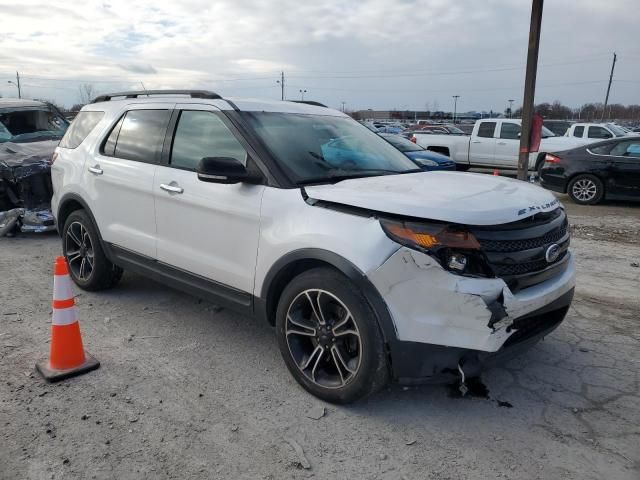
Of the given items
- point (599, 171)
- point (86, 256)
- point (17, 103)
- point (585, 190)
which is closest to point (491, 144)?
point (585, 190)

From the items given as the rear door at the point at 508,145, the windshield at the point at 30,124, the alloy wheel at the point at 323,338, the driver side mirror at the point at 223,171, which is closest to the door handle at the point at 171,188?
the driver side mirror at the point at 223,171

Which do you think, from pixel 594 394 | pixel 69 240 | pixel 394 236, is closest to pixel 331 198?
pixel 394 236

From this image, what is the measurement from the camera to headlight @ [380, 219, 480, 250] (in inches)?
108

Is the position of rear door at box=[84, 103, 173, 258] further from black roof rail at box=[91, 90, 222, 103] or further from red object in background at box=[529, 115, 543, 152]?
red object in background at box=[529, 115, 543, 152]

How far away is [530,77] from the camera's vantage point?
902cm

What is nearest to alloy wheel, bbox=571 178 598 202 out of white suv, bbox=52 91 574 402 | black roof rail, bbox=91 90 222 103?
white suv, bbox=52 91 574 402

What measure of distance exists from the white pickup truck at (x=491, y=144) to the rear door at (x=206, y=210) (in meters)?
13.5

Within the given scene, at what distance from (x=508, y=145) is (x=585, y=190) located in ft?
17.3

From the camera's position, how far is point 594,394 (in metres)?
3.36

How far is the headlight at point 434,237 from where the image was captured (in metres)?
2.75

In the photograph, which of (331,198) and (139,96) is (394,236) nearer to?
(331,198)

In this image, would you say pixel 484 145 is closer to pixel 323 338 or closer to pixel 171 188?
pixel 171 188

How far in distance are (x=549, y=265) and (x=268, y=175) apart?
5.96ft

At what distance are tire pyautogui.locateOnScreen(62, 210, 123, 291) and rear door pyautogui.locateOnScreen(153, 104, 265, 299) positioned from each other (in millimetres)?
1101
